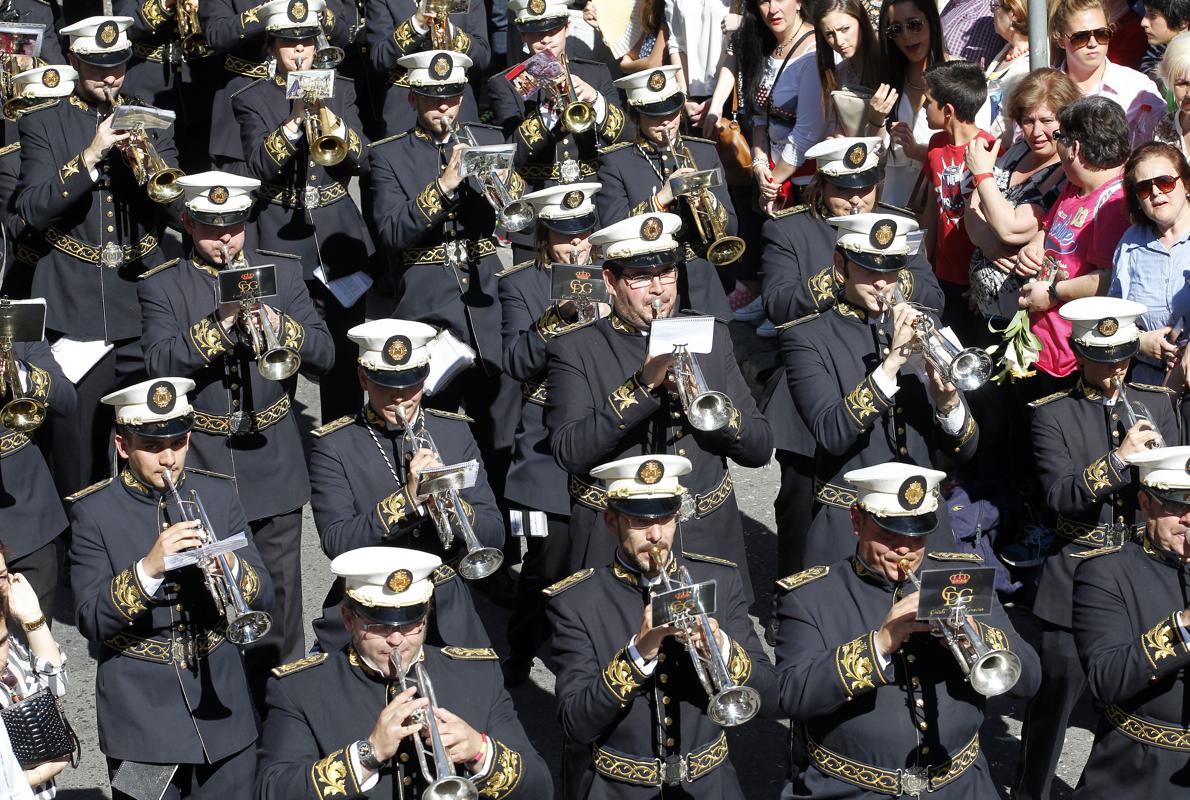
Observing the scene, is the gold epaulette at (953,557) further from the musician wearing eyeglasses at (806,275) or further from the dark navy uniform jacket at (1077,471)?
the musician wearing eyeglasses at (806,275)

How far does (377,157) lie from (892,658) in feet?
15.2

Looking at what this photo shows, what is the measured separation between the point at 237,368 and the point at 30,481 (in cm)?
108

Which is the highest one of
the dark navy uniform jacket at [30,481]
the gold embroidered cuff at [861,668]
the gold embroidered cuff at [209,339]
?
the gold embroidered cuff at [861,668]

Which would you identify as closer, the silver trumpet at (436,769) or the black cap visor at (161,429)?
the silver trumpet at (436,769)

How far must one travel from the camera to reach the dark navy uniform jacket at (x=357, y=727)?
227 inches

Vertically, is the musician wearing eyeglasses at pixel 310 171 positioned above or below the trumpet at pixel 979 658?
below

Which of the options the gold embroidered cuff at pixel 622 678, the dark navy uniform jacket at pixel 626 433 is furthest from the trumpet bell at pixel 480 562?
the gold embroidered cuff at pixel 622 678

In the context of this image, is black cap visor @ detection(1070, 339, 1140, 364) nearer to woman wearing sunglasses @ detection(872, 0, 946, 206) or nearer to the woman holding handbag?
woman wearing sunglasses @ detection(872, 0, 946, 206)

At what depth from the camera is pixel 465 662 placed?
6.19 meters

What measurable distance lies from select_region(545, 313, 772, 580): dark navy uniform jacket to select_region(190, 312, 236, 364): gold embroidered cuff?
152 cm

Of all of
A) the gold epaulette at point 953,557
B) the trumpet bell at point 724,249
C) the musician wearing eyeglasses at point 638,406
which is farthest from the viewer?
the trumpet bell at point 724,249

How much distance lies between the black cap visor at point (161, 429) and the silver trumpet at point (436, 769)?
184cm

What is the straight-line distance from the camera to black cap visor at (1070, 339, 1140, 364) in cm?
746

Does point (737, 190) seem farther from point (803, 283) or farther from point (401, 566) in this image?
point (401, 566)
